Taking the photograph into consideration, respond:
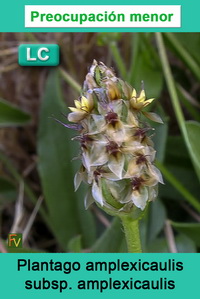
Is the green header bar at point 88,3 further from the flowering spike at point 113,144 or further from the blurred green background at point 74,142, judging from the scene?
the flowering spike at point 113,144

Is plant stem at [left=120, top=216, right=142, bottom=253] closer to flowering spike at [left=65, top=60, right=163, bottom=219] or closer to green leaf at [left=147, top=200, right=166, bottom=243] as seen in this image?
flowering spike at [left=65, top=60, right=163, bottom=219]

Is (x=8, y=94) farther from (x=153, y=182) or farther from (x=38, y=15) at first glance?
(x=153, y=182)

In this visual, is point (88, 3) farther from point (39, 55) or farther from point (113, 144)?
point (113, 144)

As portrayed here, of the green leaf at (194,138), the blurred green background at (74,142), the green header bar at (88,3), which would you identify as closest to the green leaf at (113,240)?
the blurred green background at (74,142)

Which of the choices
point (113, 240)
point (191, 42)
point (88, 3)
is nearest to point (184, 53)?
point (191, 42)
